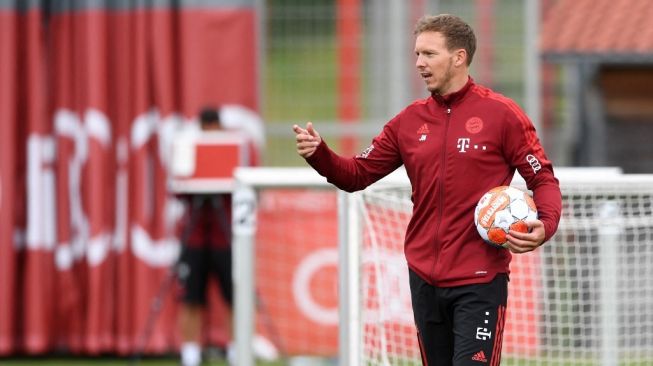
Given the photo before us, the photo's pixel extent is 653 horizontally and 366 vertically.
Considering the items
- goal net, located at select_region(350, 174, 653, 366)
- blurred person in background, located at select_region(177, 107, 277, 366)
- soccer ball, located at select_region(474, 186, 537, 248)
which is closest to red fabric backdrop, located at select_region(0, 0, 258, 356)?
blurred person in background, located at select_region(177, 107, 277, 366)

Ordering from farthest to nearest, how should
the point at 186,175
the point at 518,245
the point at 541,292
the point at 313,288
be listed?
the point at 313,288
the point at 186,175
the point at 541,292
the point at 518,245

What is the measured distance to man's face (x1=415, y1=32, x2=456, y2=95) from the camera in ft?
18.3

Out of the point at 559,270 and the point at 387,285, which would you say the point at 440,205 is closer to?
the point at 387,285

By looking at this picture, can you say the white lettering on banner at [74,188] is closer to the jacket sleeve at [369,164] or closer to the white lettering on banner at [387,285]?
the white lettering on banner at [387,285]

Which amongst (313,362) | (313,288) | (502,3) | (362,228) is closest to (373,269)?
(362,228)

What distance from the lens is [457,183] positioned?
5547 millimetres

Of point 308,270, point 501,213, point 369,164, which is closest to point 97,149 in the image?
point 308,270

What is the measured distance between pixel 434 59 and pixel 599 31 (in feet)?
20.3

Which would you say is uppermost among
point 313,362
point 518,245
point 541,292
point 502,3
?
point 502,3

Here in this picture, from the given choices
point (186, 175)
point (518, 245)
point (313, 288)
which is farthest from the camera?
point (313, 288)

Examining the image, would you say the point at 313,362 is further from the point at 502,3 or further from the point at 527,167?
the point at 527,167

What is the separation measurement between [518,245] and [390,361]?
1.88 meters

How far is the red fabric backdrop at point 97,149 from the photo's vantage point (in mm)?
11180

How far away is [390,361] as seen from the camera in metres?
7.02
